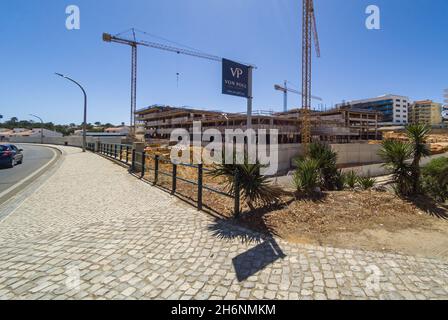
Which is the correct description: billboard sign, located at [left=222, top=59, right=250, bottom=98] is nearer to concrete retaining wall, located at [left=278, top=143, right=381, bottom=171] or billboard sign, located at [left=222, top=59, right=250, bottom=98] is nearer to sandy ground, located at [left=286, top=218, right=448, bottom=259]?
sandy ground, located at [left=286, top=218, right=448, bottom=259]

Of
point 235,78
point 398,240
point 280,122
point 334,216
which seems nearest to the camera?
point 398,240

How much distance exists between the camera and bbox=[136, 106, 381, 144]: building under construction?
4969 centimetres

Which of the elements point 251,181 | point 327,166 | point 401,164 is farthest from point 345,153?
point 251,181

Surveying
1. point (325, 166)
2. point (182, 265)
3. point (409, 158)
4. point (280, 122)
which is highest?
point (280, 122)

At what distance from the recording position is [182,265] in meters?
3.02

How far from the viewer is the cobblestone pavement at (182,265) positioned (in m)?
2.49

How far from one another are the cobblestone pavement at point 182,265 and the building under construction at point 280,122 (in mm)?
40865

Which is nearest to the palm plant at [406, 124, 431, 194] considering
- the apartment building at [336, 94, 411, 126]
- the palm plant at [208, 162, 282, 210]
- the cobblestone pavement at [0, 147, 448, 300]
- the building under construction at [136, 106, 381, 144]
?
the cobblestone pavement at [0, 147, 448, 300]

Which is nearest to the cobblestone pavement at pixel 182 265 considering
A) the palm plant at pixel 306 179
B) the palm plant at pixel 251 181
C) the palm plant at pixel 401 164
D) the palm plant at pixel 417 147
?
the palm plant at pixel 251 181

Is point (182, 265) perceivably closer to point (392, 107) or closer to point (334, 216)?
point (334, 216)

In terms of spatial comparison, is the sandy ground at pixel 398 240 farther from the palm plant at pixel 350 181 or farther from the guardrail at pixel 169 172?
the palm plant at pixel 350 181

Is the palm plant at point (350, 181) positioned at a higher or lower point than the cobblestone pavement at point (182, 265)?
higher

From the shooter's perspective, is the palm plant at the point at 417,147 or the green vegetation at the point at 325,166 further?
the green vegetation at the point at 325,166

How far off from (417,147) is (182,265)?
21.8ft
